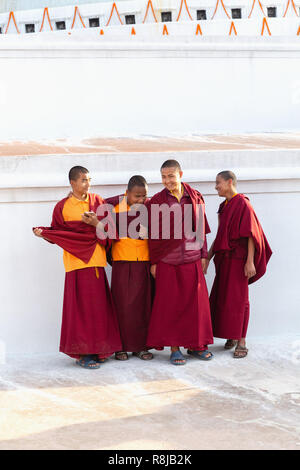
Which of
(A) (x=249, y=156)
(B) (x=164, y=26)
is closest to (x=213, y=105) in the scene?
(A) (x=249, y=156)

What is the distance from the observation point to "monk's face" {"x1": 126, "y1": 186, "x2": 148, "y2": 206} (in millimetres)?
4289

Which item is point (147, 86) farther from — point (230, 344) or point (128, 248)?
point (230, 344)

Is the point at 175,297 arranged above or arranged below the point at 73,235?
below

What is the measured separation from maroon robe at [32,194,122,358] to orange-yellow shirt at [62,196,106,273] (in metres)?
0.03

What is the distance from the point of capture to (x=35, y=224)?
4.61m

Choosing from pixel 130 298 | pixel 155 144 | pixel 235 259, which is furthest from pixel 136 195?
pixel 155 144

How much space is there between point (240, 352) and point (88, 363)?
3.56ft

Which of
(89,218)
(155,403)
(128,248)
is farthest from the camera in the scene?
(128,248)

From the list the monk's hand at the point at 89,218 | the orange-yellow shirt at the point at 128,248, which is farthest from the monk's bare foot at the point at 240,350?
the monk's hand at the point at 89,218

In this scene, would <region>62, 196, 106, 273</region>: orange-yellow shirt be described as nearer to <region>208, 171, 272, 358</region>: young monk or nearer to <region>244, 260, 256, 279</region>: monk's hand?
<region>208, 171, 272, 358</region>: young monk

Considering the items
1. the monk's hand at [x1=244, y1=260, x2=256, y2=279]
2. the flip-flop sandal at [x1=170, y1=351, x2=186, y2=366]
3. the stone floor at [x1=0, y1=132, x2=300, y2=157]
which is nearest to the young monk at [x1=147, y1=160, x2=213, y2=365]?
the flip-flop sandal at [x1=170, y1=351, x2=186, y2=366]

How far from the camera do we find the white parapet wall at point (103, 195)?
15.1ft

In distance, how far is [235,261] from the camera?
4.41 metres

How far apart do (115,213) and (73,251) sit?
0.40 m
